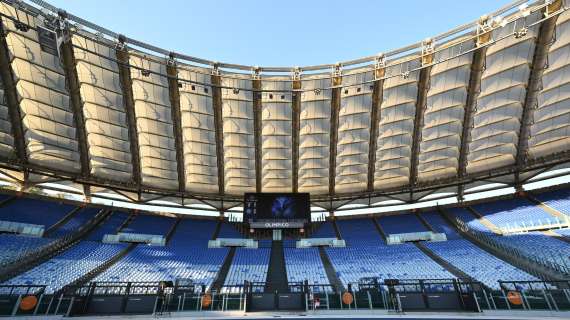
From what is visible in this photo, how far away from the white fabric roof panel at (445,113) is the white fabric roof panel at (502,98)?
125 cm

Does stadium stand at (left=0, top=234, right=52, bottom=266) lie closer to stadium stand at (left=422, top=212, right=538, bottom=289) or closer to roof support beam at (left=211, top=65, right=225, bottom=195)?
roof support beam at (left=211, top=65, right=225, bottom=195)

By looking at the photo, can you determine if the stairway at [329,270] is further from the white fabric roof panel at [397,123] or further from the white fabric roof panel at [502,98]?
the white fabric roof panel at [502,98]

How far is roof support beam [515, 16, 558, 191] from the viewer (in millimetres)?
18703

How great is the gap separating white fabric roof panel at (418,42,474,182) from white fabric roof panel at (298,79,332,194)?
8277mm

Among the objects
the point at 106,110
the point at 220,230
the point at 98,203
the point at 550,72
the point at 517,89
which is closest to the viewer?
the point at 550,72

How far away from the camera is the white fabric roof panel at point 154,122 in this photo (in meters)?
21.8

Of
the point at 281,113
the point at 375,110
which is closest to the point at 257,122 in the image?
the point at 281,113

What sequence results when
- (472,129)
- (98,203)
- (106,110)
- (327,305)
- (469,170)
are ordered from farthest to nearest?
(98,203) → (469,170) → (472,129) → (106,110) → (327,305)

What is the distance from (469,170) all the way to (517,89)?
10999 millimetres

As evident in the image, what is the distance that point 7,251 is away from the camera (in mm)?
22312

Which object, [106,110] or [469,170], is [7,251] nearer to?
[106,110]

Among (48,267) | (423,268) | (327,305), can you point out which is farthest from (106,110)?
(423,268)

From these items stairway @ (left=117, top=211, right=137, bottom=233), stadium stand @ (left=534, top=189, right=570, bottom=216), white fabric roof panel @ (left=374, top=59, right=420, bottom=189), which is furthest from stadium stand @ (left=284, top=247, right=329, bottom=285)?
stadium stand @ (left=534, top=189, right=570, bottom=216)

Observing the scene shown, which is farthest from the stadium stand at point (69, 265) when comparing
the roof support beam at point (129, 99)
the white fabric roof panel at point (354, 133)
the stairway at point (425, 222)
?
the stairway at point (425, 222)
